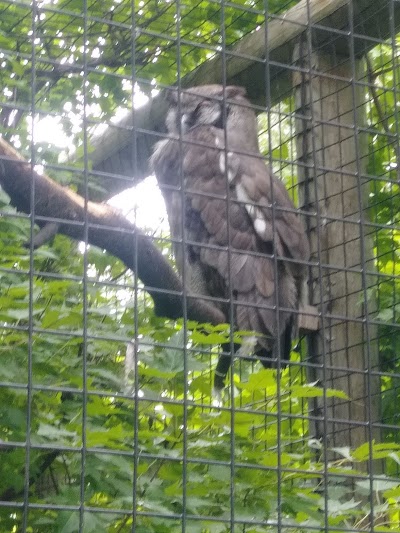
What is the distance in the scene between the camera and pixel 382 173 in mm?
3469

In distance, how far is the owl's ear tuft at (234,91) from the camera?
325cm

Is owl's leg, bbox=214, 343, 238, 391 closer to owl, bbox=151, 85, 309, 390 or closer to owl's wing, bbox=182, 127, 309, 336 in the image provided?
owl, bbox=151, 85, 309, 390

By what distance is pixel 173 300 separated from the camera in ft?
8.21

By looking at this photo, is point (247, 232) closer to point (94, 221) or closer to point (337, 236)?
point (337, 236)

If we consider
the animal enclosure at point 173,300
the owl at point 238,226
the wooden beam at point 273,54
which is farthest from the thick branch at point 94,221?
the owl at point 238,226

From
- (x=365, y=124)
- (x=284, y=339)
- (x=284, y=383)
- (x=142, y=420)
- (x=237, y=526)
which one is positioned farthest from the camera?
(x=365, y=124)

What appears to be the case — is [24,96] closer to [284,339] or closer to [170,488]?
[284,339]

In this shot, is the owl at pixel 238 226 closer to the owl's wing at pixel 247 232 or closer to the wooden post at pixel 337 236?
the owl's wing at pixel 247 232

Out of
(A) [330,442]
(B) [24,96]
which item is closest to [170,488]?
(A) [330,442]

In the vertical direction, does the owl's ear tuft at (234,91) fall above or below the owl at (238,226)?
above

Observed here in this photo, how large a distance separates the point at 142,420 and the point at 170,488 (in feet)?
0.90

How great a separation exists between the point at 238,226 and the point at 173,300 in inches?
38.0

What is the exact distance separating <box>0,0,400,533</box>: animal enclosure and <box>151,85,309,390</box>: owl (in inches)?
1.7

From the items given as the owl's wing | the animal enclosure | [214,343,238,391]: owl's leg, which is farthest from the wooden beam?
[214,343,238,391]: owl's leg
